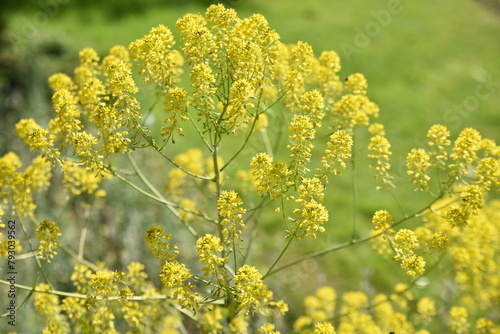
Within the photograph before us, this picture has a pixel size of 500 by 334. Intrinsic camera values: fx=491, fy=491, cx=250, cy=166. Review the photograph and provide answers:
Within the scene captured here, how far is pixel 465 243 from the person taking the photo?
3285mm

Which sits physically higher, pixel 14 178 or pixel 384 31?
pixel 384 31

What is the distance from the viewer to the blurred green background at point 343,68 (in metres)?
5.23

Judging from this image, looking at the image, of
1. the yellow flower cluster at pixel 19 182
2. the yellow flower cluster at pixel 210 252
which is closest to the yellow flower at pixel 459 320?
the yellow flower cluster at pixel 210 252

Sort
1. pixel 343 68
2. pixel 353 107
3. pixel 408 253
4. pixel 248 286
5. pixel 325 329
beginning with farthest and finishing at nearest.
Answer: pixel 343 68 < pixel 353 107 < pixel 408 253 < pixel 325 329 < pixel 248 286

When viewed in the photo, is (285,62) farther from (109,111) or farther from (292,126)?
(109,111)

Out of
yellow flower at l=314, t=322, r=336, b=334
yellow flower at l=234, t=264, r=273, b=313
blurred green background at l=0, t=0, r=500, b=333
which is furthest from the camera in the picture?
blurred green background at l=0, t=0, r=500, b=333

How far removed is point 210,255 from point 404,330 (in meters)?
1.71

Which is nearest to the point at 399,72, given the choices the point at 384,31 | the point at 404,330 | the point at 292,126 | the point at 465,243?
the point at 384,31

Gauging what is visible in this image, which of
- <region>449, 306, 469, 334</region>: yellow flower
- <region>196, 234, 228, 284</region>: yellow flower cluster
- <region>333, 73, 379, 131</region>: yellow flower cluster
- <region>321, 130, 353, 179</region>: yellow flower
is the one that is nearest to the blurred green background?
<region>449, 306, 469, 334</region>: yellow flower

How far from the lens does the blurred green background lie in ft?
17.1

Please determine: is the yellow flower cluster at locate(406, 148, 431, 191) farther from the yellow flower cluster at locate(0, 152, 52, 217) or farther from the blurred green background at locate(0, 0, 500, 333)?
the blurred green background at locate(0, 0, 500, 333)

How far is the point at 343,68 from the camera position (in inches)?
332

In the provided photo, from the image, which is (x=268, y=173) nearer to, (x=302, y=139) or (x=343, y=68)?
(x=302, y=139)

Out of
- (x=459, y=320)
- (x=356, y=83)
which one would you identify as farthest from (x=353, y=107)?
(x=459, y=320)
